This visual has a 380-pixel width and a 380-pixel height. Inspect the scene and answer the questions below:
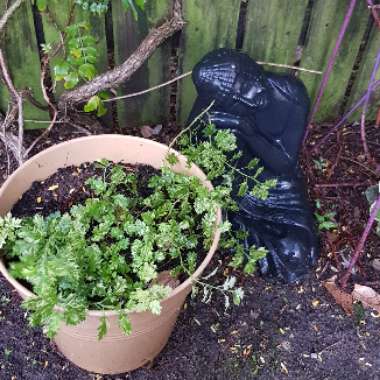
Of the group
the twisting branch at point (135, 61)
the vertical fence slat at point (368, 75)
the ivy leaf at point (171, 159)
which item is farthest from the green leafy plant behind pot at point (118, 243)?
the vertical fence slat at point (368, 75)

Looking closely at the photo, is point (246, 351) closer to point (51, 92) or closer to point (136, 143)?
point (136, 143)

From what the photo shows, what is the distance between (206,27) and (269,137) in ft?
1.82

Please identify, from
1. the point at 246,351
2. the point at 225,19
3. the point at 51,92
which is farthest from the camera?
the point at 51,92

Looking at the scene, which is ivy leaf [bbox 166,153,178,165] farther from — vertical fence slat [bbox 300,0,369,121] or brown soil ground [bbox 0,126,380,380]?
vertical fence slat [bbox 300,0,369,121]

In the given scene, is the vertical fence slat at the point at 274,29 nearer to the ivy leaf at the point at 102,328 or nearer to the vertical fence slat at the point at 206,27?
the vertical fence slat at the point at 206,27

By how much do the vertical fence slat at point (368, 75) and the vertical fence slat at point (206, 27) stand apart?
0.65 m

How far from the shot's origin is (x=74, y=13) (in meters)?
2.10

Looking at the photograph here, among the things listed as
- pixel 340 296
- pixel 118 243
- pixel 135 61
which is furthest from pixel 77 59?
pixel 340 296

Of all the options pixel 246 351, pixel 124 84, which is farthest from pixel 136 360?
pixel 124 84

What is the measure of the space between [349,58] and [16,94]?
4.89 ft

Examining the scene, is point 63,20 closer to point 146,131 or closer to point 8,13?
point 8,13

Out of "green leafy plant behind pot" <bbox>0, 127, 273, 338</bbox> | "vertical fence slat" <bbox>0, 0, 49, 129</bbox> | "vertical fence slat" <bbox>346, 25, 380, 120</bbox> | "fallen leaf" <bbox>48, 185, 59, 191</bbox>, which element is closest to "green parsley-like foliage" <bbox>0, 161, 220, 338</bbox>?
"green leafy plant behind pot" <bbox>0, 127, 273, 338</bbox>

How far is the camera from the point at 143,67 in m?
2.32

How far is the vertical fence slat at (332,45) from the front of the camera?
7.37 feet
